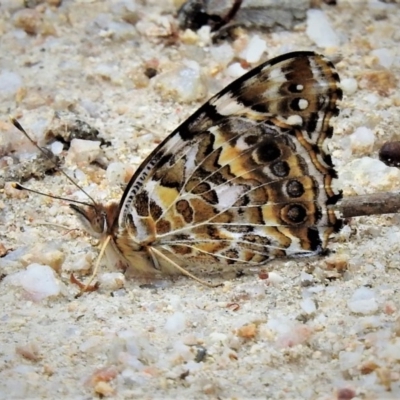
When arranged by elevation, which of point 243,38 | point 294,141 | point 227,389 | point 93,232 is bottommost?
point 227,389

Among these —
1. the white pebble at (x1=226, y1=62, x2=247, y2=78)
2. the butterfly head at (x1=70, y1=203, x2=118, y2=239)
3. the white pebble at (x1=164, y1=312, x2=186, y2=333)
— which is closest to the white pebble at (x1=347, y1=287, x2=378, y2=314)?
the white pebble at (x1=164, y1=312, x2=186, y2=333)

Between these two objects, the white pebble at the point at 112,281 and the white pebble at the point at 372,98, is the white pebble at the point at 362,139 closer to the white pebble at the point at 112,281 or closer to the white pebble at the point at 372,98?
the white pebble at the point at 372,98

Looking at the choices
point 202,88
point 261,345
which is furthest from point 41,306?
point 202,88

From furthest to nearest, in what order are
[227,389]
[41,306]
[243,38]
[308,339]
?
[243,38] → [41,306] → [308,339] → [227,389]

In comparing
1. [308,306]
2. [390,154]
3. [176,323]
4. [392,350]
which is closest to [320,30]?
[390,154]

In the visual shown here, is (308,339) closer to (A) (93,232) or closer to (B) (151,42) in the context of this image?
(A) (93,232)

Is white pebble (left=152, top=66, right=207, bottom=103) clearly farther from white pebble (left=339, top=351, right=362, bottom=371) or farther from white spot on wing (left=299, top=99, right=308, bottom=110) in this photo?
white pebble (left=339, top=351, right=362, bottom=371)
